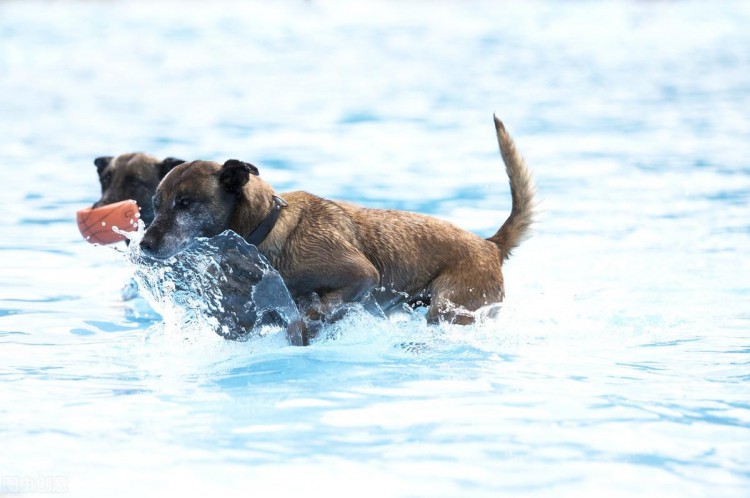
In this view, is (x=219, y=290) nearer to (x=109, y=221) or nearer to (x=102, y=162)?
(x=109, y=221)

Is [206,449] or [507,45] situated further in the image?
[507,45]

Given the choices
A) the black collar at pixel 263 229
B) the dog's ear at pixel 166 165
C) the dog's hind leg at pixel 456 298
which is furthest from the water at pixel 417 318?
the dog's ear at pixel 166 165

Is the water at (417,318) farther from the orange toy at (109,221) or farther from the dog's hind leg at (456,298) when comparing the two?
the orange toy at (109,221)

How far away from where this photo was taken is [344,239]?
5.25 m

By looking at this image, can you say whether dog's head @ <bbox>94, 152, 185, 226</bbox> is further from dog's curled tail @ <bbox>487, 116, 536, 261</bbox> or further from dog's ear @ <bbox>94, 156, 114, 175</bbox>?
dog's curled tail @ <bbox>487, 116, 536, 261</bbox>

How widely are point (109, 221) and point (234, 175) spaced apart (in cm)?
158

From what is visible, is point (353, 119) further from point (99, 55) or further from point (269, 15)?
point (269, 15)

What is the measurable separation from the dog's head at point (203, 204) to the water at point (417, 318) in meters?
0.67

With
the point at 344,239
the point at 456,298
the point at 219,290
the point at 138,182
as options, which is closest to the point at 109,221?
the point at 138,182

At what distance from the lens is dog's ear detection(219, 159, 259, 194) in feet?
16.2

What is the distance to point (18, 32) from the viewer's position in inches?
1101

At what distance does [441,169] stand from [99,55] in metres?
13.9

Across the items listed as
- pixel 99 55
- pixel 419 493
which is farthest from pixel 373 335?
pixel 99 55

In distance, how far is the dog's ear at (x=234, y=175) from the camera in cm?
493
